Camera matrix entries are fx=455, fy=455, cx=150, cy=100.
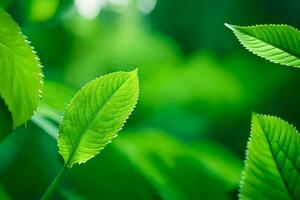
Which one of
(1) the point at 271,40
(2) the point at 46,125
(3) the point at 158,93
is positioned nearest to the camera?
(1) the point at 271,40

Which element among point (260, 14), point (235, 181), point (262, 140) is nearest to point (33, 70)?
point (262, 140)

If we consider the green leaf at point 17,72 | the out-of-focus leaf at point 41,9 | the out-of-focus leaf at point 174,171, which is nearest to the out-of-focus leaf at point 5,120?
the green leaf at point 17,72

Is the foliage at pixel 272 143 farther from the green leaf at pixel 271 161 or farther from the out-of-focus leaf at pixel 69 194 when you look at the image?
the out-of-focus leaf at pixel 69 194

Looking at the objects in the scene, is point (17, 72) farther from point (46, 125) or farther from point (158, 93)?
point (158, 93)

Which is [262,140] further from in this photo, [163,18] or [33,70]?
[163,18]

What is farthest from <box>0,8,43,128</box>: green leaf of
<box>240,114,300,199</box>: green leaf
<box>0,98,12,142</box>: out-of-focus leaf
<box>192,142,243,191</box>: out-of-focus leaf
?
<box>192,142,243,191</box>: out-of-focus leaf

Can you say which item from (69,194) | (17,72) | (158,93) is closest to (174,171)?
(69,194)
